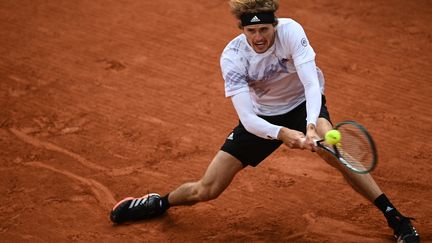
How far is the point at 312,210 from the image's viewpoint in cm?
593

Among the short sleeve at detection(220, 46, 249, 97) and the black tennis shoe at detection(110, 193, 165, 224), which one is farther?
the black tennis shoe at detection(110, 193, 165, 224)

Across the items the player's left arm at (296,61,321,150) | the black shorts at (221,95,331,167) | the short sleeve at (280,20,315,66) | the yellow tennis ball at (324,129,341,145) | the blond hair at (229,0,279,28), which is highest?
the blond hair at (229,0,279,28)

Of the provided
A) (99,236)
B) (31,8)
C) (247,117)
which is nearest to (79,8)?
(31,8)

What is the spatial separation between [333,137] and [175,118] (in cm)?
314

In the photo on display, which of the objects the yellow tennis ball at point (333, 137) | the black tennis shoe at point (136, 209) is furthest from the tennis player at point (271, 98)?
the black tennis shoe at point (136, 209)

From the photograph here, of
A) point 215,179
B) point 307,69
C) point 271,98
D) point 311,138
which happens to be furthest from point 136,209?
point 307,69

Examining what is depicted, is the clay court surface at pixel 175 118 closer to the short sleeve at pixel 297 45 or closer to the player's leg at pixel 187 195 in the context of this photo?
the player's leg at pixel 187 195

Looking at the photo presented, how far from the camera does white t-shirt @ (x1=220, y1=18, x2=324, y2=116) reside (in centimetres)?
502

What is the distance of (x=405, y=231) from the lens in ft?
16.8

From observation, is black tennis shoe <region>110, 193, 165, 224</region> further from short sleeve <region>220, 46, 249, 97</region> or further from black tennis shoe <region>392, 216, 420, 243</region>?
black tennis shoe <region>392, 216, 420, 243</region>

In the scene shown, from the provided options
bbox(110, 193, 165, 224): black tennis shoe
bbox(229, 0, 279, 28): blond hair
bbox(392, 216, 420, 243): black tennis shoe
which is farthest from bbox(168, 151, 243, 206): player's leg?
bbox(392, 216, 420, 243): black tennis shoe

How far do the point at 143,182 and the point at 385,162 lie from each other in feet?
7.81

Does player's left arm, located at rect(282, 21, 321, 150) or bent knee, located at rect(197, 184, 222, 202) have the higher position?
player's left arm, located at rect(282, 21, 321, 150)

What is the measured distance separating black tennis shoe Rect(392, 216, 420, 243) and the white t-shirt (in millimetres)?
1209
